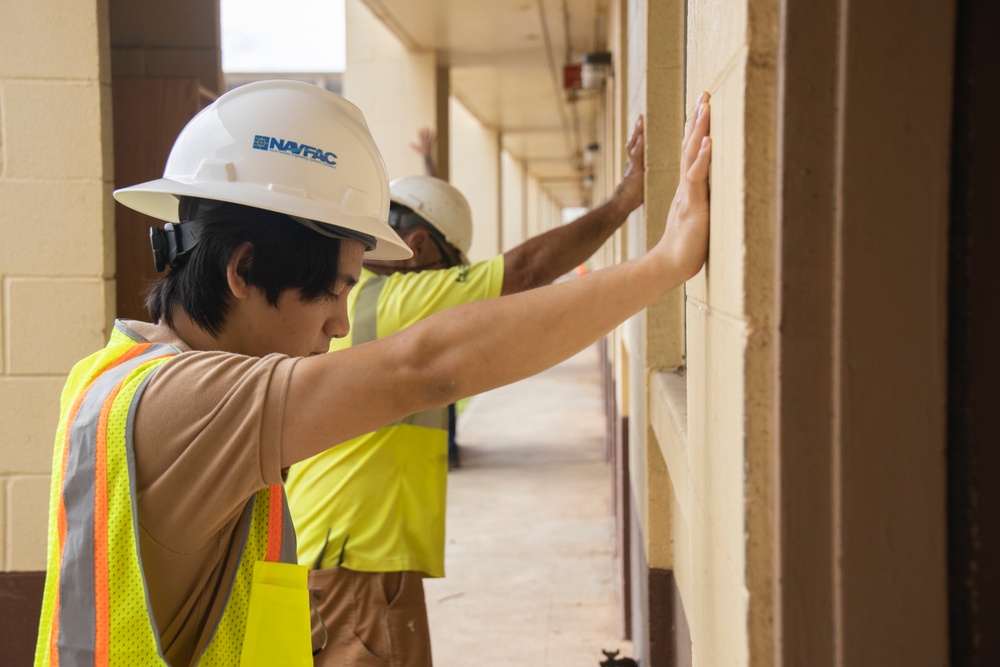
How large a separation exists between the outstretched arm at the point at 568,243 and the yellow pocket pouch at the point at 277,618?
1439 millimetres

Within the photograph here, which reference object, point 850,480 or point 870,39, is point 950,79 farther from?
point 850,480

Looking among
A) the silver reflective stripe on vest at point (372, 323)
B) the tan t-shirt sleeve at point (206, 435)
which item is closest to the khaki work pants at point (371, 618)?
the silver reflective stripe on vest at point (372, 323)

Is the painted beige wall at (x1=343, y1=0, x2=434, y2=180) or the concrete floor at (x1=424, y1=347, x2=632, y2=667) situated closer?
the concrete floor at (x1=424, y1=347, x2=632, y2=667)

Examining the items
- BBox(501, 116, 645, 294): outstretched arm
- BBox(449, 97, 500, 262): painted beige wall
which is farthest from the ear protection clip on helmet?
BBox(449, 97, 500, 262): painted beige wall

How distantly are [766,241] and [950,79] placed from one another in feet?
0.76

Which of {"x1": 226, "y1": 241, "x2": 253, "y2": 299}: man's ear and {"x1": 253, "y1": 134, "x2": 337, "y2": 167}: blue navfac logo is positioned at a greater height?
{"x1": 253, "y1": 134, "x2": 337, "y2": 167}: blue navfac logo

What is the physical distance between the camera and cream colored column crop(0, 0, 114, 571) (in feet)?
10.4

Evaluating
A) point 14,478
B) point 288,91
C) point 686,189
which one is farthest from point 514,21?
point 686,189

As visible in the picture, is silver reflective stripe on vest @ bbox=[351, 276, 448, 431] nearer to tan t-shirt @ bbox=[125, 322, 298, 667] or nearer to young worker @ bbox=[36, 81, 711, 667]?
young worker @ bbox=[36, 81, 711, 667]

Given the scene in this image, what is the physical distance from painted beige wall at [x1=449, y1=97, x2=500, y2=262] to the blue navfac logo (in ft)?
41.1

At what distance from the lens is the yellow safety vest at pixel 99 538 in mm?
1452

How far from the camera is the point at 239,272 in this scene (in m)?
1.69

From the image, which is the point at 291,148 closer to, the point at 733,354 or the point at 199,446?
the point at 199,446

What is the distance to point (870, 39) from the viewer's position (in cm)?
94
